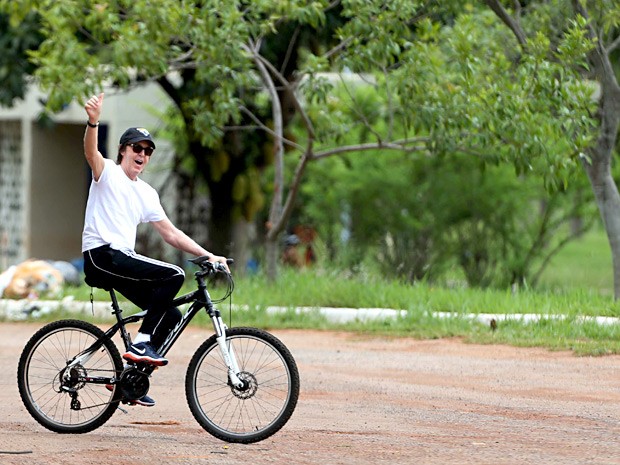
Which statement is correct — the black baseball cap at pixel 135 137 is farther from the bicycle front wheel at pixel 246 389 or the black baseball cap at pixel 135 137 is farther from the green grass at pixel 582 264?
the green grass at pixel 582 264

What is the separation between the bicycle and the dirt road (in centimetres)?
12

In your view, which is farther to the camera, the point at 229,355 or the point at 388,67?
the point at 388,67

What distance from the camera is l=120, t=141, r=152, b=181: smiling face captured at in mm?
7816

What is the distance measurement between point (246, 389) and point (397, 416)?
1.47m

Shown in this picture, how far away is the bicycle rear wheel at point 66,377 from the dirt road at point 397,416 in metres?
0.12

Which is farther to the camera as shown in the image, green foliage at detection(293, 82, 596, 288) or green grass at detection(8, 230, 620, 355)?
green foliage at detection(293, 82, 596, 288)

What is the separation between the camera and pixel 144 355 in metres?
7.63

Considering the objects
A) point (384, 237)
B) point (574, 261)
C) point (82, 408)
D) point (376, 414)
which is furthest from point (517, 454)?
point (574, 261)

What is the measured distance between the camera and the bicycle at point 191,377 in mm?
7418

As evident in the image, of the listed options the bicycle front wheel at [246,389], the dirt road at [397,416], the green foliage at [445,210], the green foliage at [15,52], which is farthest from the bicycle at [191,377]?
the green foliage at [15,52]

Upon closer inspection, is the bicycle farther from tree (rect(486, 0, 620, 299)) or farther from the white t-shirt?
tree (rect(486, 0, 620, 299))

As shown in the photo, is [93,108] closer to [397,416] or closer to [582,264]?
[397,416]

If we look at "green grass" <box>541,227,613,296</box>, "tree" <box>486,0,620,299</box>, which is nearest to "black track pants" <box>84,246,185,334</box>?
"tree" <box>486,0,620,299</box>

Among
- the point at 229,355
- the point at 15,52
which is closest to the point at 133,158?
the point at 229,355
